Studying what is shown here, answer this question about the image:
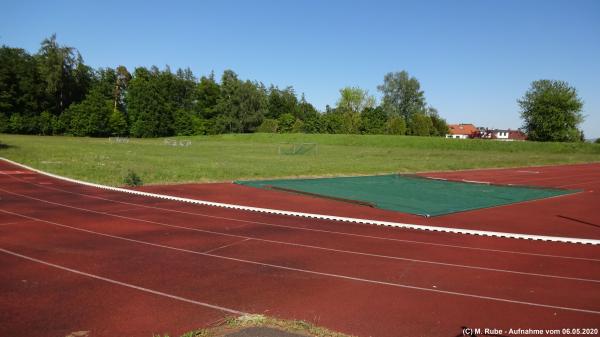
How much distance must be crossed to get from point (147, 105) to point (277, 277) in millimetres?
78436

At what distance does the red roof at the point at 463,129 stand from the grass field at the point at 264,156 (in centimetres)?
7542

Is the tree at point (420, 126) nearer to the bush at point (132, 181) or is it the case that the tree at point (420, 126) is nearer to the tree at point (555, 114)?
the tree at point (555, 114)

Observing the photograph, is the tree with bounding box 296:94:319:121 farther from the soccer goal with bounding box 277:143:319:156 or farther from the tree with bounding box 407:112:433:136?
the soccer goal with bounding box 277:143:319:156

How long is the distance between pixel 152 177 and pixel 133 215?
350 inches

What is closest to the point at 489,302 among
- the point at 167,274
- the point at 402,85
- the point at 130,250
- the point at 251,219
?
the point at 167,274

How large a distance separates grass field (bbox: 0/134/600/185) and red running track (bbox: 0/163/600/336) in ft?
32.2

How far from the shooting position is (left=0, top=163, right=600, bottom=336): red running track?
5.20 m

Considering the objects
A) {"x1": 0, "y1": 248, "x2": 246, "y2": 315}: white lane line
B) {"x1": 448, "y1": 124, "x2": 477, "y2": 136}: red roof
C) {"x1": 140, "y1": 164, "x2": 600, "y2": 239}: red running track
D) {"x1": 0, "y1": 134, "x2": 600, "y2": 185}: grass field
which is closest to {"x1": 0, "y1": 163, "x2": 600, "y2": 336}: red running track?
{"x1": 0, "y1": 248, "x2": 246, "y2": 315}: white lane line

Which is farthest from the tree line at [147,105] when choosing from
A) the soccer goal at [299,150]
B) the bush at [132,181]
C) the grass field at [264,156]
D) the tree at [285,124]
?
the bush at [132,181]

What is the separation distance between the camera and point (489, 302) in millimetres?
5777

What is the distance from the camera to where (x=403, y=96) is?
104 metres

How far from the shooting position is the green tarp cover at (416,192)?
551 inches

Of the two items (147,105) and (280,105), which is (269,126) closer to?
(280,105)

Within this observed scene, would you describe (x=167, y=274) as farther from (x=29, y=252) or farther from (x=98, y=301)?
(x=29, y=252)
